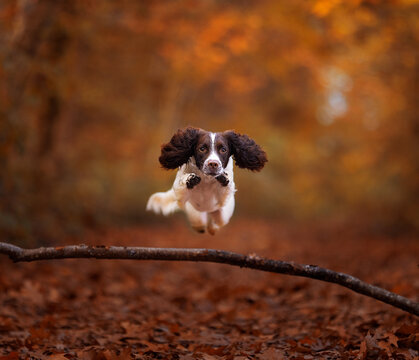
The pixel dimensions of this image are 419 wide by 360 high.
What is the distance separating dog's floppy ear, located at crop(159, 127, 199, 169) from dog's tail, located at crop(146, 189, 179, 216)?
0.61 meters

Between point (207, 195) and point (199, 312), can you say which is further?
point (199, 312)

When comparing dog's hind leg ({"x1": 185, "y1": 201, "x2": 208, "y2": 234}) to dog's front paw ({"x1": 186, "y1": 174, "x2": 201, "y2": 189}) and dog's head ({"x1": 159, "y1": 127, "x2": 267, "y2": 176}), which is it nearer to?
dog's front paw ({"x1": 186, "y1": 174, "x2": 201, "y2": 189})

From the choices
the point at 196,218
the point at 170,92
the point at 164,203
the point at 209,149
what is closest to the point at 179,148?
the point at 209,149

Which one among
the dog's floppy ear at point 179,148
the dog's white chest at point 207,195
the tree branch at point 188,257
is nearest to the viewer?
the tree branch at point 188,257

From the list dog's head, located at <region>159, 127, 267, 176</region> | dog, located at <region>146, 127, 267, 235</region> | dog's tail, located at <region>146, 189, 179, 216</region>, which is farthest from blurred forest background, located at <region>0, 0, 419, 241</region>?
dog's head, located at <region>159, 127, 267, 176</region>

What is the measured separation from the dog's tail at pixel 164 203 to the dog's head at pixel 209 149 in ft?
2.09

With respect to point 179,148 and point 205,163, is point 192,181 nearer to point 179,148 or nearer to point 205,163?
point 179,148

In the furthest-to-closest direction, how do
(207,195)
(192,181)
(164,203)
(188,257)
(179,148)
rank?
(164,203)
(207,195)
(192,181)
(179,148)
(188,257)

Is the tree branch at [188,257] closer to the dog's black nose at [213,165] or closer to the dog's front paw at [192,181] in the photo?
the dog's black nose at [213,165]

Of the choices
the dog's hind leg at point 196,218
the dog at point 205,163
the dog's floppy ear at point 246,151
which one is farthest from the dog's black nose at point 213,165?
the dog's hind leg at point 196,218

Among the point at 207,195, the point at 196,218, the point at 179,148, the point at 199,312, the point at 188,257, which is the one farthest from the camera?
the point at 199,312

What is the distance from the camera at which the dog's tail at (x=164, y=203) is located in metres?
4.22

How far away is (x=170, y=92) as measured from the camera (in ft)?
50.1

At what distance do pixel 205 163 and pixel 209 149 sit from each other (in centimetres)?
21
